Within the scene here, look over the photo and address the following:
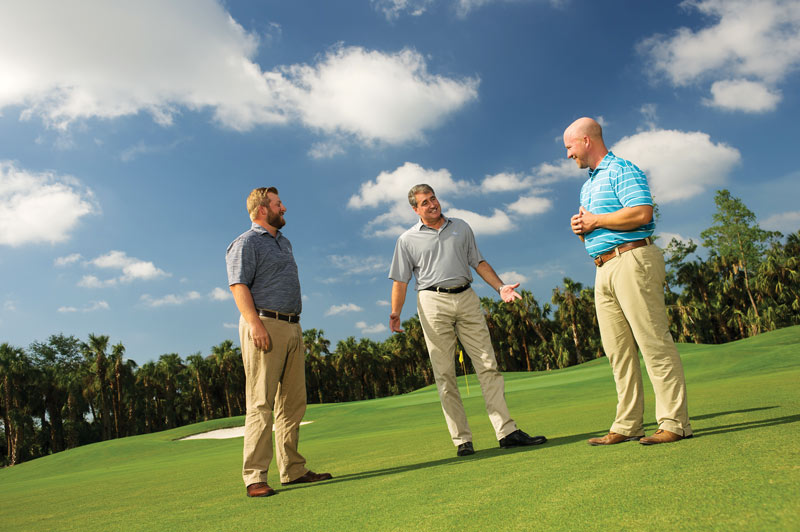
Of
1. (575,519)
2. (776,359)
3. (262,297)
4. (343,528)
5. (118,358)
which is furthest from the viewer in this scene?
(118,358)

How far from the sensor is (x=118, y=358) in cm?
4469

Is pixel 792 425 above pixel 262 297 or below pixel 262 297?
below

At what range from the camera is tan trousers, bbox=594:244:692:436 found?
12.1 feet

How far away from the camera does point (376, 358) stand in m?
58.4

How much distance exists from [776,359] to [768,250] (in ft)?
124

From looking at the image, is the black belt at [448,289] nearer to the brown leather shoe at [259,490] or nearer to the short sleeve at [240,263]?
the short sleeve at [240,263]

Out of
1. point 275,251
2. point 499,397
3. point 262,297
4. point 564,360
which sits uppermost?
point 275,251

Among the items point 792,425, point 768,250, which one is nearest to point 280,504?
point 792,425

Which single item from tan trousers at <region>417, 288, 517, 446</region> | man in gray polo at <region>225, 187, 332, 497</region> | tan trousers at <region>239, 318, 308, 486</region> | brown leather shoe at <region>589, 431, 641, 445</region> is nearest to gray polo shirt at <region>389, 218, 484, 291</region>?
tan trousers at <region>417, 288, 517, 446</region>

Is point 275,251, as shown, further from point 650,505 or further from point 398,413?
point 398,413

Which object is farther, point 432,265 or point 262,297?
point 432,265

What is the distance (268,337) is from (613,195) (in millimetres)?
2950

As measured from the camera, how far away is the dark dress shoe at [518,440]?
466 cm

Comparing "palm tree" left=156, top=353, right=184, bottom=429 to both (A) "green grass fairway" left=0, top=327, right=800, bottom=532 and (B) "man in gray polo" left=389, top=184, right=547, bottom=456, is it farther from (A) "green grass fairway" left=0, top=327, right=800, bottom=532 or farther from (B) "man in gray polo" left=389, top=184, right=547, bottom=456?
(B) "man in gray polo" left=389, top=184, right=547, bottom=456
